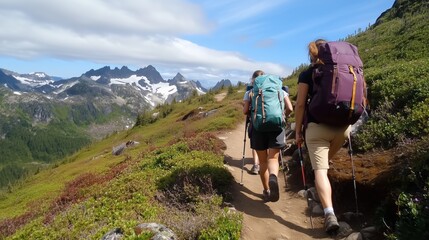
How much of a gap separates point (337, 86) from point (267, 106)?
2161 millimetres

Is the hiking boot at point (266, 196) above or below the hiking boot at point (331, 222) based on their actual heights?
below

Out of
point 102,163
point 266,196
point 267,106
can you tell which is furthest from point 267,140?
point 102,163

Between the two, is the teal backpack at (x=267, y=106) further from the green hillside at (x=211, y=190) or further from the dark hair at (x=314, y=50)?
the green hillside at (x=211, y=190)

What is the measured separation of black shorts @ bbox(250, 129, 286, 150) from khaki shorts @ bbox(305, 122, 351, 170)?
1478mm

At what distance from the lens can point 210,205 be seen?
815 cm

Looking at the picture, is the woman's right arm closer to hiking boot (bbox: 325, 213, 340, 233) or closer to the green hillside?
hiking boot (bbox: 325, 213, 340, 233)

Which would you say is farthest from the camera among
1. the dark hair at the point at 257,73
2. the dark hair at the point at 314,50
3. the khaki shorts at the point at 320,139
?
the dark hair at the point at 257,73

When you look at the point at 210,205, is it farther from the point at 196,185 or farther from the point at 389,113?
the point at 389,113

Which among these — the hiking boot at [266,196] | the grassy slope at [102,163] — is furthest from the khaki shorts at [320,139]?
the grassy slope at [102,163]

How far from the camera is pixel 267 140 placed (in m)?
8.56

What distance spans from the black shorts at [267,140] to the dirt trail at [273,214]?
141cm

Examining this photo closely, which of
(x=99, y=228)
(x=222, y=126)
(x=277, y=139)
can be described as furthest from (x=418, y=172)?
(x=222, y=126)

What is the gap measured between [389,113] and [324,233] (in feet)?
17.6

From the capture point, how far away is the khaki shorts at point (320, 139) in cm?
673
